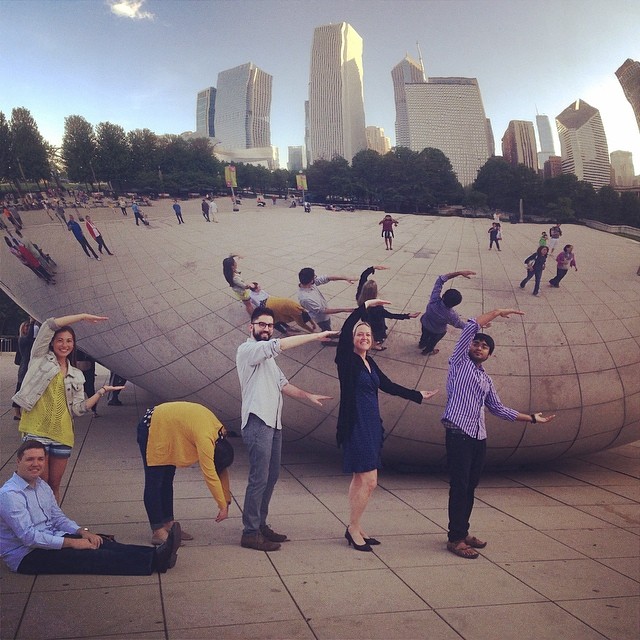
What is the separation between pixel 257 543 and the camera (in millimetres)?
3627

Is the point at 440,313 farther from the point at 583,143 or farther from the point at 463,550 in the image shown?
the point at 583,143

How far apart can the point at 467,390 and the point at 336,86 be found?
2501mm

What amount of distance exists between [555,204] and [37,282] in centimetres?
448

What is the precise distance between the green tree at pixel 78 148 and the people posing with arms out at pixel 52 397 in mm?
1250

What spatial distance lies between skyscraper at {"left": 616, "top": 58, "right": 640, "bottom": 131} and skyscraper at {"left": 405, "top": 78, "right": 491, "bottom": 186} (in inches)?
41.8

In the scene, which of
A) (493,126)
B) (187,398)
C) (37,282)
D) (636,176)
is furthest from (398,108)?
(37,282)

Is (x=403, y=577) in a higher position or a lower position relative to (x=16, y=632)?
lower

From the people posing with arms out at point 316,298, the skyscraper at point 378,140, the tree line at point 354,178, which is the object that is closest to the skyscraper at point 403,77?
the skyscraper at point 378,140

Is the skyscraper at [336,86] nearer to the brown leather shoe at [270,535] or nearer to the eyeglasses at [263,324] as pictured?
the eyeglasses at [263,324]

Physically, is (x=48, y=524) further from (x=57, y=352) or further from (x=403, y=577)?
(x=403, y=577)

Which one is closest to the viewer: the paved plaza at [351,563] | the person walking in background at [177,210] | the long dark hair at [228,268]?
the paved plaza at [351,563]

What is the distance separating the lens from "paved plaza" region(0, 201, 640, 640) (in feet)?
8.83

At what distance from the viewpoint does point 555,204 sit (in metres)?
4.54

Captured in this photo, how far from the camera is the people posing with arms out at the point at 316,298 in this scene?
14.0 ft
